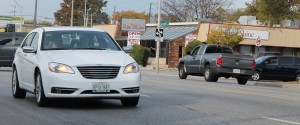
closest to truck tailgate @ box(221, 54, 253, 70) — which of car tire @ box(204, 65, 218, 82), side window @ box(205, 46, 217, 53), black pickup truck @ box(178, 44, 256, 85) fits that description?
black pickup truck @ box(178, 44, 256, 85)

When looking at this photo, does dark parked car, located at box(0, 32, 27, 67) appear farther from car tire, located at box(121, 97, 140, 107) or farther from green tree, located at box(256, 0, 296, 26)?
car tire, located at box(121, 97, 140, 107)

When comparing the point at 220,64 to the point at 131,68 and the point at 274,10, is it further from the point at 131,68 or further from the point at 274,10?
the point at 131,68

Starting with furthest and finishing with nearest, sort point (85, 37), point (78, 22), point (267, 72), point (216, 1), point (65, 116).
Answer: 1. point (78, 22)
2. point (216, 1)
3. point (267, 72)
4. point (85, 37)
5. point (65, 116)

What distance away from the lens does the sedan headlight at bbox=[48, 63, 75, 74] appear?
422 inches

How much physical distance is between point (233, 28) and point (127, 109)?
3942cm

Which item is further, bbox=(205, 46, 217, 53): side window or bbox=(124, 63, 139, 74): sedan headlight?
bbox=(205, 46, 217, 53): side window

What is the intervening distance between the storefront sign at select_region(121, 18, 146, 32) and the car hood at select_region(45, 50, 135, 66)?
170 feet

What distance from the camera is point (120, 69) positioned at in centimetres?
1095

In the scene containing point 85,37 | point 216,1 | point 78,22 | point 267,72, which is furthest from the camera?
point 78,22

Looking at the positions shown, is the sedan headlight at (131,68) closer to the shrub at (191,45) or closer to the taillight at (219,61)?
the taillight at (219,61)

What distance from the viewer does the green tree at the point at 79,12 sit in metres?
111

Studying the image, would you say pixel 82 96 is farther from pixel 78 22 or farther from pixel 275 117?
pixel 78 22

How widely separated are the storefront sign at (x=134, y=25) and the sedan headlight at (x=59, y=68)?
5251 cm

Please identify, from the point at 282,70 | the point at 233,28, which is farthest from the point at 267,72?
the point at 233,28
